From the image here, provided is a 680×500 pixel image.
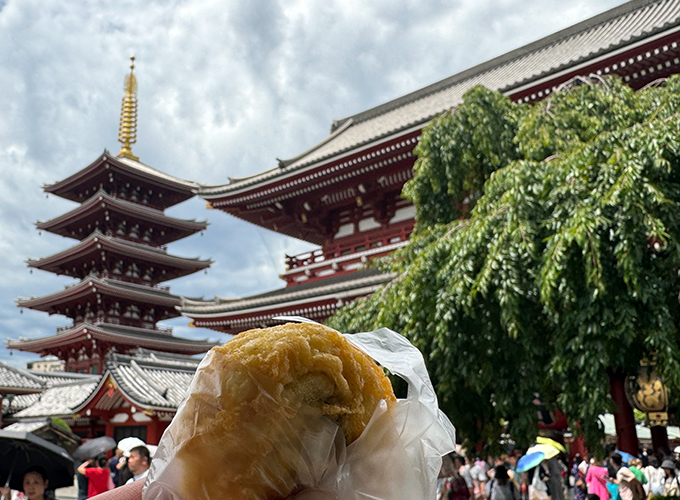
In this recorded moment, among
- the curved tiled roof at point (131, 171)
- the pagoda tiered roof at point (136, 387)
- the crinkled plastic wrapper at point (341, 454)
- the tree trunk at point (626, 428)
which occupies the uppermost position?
the curved tiled roof at point (131, 171)

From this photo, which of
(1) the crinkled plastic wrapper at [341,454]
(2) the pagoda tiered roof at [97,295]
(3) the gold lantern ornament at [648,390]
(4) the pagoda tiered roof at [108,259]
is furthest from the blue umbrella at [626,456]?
(4) the pagoda tiered roof at [108,259]

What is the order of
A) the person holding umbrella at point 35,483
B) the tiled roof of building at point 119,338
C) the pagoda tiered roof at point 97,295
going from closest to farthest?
1. the person holding umbrella at point 35,483
2. the tiled roof of building at point 119,338
3. the pagoda tiered roof at point 97,295

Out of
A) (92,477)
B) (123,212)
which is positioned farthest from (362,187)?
(123,212)

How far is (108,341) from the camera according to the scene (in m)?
19.1

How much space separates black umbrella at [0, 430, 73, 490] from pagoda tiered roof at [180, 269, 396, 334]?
4.27 meters

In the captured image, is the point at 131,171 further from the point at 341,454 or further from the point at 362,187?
the point at 341,454

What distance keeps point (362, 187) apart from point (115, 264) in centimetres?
1414

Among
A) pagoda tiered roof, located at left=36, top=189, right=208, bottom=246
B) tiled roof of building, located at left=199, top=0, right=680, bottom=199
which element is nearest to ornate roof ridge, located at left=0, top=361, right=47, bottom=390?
pagoda tiered roof, located at left=36, top=189, right=208, bottom=246

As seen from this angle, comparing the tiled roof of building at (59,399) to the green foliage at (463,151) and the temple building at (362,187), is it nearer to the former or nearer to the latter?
the temple building at (362,187)

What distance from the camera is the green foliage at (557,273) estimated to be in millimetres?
3570

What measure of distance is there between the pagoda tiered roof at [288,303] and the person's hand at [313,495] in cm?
669

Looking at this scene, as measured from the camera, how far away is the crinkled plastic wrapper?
70 centimetres

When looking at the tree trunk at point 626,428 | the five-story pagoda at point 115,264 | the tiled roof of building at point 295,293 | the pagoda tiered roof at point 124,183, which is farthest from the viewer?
the pagoda tiered roof at point 124,183

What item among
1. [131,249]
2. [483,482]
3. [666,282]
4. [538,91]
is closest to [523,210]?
[666,282]
